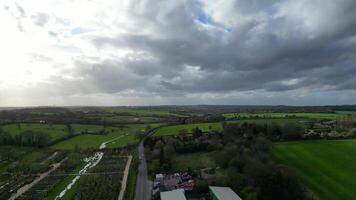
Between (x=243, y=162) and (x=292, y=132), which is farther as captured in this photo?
(x=292, y=132)

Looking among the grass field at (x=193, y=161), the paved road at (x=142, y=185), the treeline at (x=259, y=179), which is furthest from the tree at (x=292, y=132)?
the paved road at (x=142, y=185)

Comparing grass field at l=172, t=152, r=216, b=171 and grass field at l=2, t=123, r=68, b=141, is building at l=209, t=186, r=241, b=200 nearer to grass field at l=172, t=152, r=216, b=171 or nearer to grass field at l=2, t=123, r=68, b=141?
grass field at l=172, t=152, r=216, b=171

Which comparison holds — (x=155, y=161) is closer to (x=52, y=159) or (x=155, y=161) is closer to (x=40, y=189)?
(x=40, y=189)

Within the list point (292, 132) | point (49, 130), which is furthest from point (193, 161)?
point (49, 130)

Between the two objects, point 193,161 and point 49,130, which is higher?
point 49,130

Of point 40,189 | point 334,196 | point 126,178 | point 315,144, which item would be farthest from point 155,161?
point 315,144

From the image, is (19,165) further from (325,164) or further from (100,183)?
(325,164)
